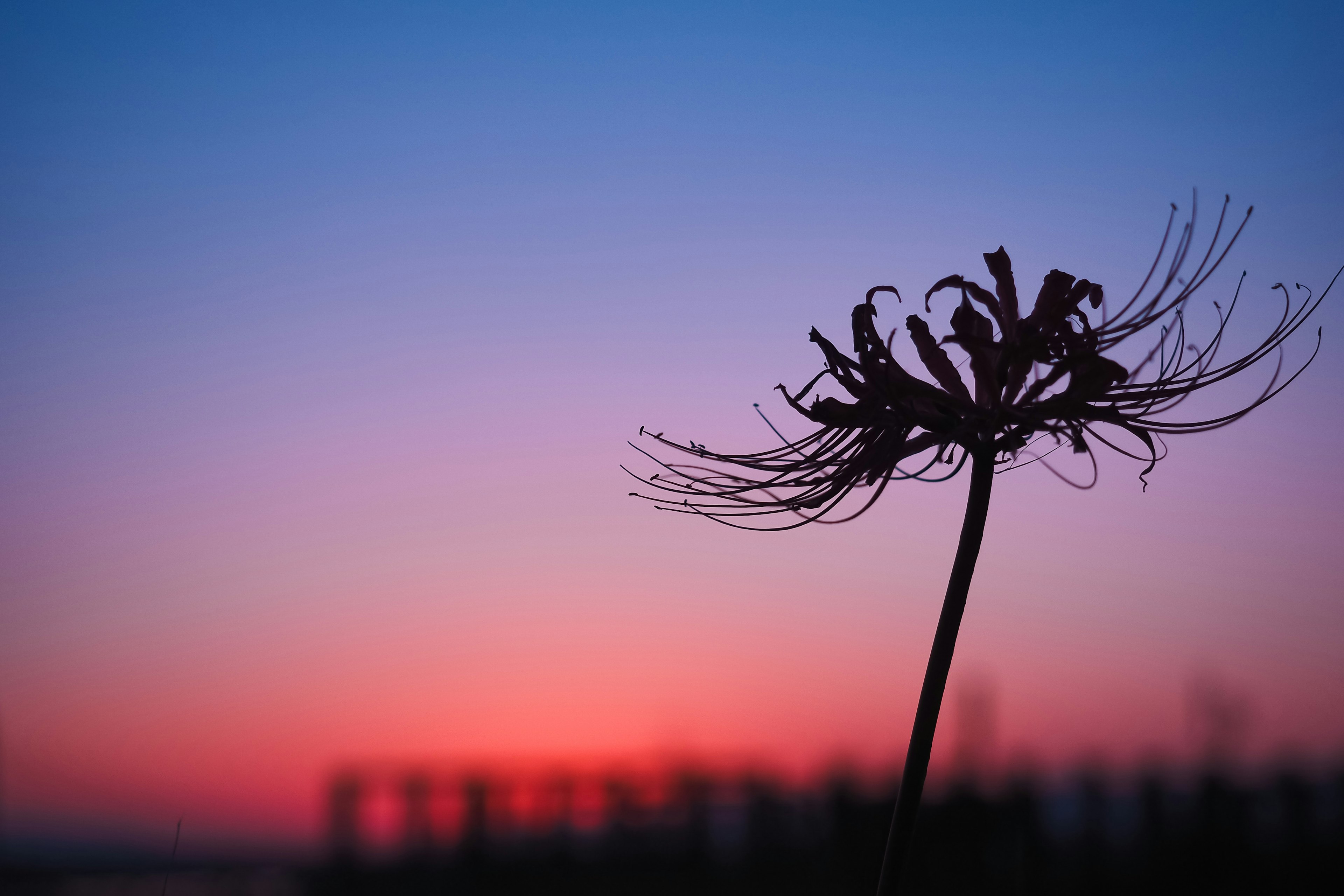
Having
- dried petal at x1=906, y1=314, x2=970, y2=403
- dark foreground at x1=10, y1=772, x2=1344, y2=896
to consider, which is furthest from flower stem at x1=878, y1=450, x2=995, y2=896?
dark foreground at x1=10, y1=772, x2=1344, y2=896

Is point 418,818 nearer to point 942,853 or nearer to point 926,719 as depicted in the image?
point 942,853

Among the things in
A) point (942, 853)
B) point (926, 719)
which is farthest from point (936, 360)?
point (942, 853)

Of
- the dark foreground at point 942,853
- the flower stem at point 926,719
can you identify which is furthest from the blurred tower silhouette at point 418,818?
the flower stem at point 926,719

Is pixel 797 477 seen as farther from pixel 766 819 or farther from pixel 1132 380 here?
pixel 766 819

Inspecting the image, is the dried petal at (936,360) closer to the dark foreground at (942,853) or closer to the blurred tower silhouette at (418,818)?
the dark foreground at (942,853)

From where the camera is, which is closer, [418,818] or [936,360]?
[936,360]
